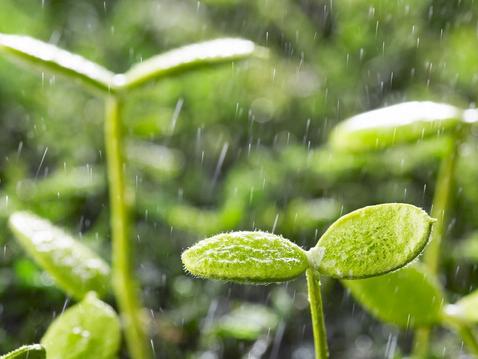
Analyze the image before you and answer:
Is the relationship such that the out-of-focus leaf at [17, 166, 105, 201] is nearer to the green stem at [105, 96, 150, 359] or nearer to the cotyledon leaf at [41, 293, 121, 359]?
the green stem at [105, 96, 150, 359]

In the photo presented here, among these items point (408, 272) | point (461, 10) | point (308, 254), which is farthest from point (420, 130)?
point (461, 10)

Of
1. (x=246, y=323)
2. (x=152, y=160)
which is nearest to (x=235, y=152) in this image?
(x=152, y=160)

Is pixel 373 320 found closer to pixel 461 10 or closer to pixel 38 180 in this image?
pixel 38 180

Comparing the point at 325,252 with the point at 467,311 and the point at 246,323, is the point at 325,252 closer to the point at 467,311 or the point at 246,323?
the point at 467,311

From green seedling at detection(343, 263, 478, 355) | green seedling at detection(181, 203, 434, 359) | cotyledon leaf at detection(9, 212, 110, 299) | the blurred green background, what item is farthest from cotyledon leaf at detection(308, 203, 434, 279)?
the blurred green background

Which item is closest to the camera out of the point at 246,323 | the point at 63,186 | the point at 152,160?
the point at 246,323

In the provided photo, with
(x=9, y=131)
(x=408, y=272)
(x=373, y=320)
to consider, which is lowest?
(x=373, y=320)

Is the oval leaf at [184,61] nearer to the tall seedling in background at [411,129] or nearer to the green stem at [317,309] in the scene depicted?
the tall seedling in background at [411,129]
